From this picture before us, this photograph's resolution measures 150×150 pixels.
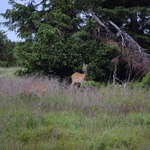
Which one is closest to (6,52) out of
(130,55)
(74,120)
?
(130,55)

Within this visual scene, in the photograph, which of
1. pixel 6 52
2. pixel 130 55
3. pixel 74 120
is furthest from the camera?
pixel 6 52

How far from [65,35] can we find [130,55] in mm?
3113

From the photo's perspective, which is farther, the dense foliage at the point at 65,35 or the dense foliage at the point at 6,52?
the dense foliage at the point at 6,52

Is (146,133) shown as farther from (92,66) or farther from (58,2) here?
(58,2)

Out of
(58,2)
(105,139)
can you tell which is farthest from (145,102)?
(58,2)

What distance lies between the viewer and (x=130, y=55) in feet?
37.4

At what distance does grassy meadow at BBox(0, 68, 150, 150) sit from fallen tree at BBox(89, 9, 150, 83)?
3289 millimetres

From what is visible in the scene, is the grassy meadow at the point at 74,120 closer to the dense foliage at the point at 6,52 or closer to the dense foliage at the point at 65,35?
the dense foliage at the point at 65,35

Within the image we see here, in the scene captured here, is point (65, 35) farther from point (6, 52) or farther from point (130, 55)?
point (6, 52)

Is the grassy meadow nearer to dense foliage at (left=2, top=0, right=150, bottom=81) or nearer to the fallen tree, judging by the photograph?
the fallen tree

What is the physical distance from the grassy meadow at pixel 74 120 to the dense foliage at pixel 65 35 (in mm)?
3770

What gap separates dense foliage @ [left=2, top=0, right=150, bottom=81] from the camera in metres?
11.8

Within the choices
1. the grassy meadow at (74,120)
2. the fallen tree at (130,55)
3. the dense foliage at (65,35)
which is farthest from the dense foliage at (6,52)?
the grassy meadow at (74,120)

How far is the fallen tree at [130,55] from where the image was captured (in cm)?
1120
